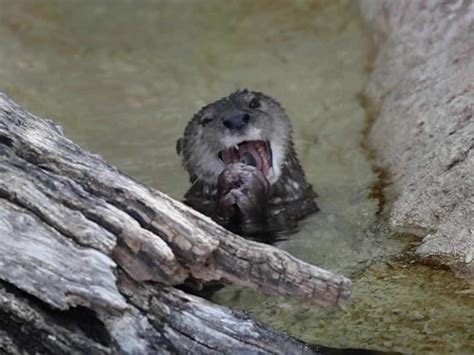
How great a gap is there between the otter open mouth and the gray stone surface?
52 cm

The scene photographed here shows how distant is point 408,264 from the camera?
3121mm

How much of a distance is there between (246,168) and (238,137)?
21 centimetres

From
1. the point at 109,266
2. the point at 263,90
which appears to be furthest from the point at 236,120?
the point at 263,90

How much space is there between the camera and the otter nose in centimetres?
386

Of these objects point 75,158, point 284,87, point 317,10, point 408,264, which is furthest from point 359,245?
point 317,10

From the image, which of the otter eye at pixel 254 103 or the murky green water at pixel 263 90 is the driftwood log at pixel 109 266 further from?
the otter eye at pixel 254 103

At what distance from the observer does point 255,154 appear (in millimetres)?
4008

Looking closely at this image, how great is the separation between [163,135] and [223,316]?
2.89 m

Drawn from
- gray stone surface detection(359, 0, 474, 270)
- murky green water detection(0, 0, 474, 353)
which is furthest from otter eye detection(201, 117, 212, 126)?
gray stone surface detection(359, 0, 474, 270)

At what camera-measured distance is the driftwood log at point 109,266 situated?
2240 millimetres

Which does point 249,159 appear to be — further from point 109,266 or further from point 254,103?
point 109,266

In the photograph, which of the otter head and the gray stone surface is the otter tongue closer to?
the otter head

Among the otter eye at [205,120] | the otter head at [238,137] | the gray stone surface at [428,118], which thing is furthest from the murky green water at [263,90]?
the otter eye at [205,120]

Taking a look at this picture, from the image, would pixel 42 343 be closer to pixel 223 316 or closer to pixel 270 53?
pixel 223 316
